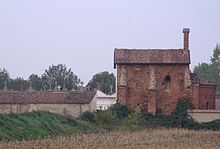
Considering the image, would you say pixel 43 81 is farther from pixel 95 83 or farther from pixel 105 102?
pixel 105 102

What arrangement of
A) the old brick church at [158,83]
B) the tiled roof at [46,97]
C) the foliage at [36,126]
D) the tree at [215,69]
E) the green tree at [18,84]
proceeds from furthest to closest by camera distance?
1. the green tree at [18,84]
2. the tree at [215,69]
3. the tiled roof at [46,97]
4. the old brick church at [158,83]
5. the foliage at [36,126]

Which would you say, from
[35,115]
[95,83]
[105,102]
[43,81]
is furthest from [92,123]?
[43,81]

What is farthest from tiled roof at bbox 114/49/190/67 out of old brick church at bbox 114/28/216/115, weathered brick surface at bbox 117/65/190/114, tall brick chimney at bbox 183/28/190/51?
tall brick chimney at bbox 183/28/190/51

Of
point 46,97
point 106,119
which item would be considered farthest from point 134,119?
point 46,97

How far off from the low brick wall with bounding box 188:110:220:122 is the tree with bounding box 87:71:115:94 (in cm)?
5443

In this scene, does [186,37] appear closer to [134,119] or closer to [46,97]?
[134,119]

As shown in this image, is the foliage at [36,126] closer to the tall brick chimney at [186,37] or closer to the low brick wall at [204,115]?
the low brick wall at [204,115]

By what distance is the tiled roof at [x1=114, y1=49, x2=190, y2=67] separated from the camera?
56469 millimetres

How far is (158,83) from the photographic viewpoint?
56.4 meters

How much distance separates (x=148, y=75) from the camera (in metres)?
56.4

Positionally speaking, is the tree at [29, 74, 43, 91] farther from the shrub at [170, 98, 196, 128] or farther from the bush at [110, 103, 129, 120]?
the shrub at [170, 98, 196, 128]

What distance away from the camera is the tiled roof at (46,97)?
5969 cm

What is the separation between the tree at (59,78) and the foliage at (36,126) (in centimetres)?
6586

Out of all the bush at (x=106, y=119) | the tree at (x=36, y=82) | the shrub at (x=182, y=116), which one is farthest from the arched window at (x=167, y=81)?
the tree at (x=36, y=82)
